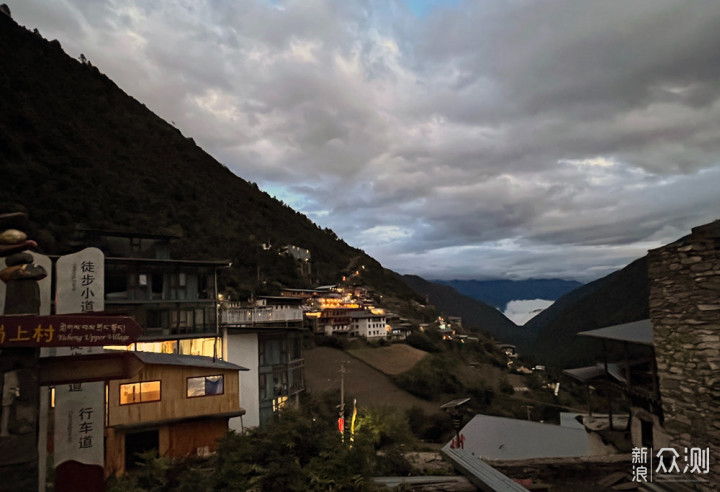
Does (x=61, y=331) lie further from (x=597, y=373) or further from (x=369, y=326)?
(x=369, y=326)

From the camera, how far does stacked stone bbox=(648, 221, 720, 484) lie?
1113cm

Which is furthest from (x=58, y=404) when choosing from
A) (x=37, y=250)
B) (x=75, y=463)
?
(x=37, y=250)

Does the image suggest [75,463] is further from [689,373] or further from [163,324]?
[163,324]

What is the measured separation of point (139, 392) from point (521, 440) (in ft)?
58.1

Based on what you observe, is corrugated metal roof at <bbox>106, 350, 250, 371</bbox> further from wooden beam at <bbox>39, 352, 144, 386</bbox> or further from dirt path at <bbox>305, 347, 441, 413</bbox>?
dirt path at <bbox>305, 347, 441, 413</bbox>

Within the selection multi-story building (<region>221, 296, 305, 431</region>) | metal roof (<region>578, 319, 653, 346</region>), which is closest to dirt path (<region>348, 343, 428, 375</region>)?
multi-story building (<region>221, 296, 305, 431</region>)

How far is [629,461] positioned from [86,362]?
53.7ft

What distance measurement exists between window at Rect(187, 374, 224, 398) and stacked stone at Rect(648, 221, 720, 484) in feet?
56.8

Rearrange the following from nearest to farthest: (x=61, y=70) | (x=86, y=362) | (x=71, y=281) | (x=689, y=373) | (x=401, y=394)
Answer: (x=86, y=362), (x=71, y=281), (x=689, y=373), (x=401, y=394), (x=61, y=70)

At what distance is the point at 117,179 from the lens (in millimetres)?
100562

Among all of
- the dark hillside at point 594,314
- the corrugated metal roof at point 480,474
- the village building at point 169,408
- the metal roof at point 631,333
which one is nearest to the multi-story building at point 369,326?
the village building at point 169,408

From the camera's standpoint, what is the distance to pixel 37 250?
17.6 ft

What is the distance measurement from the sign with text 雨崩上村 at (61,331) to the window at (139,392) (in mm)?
14558

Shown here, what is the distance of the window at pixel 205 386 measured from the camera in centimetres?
1762
